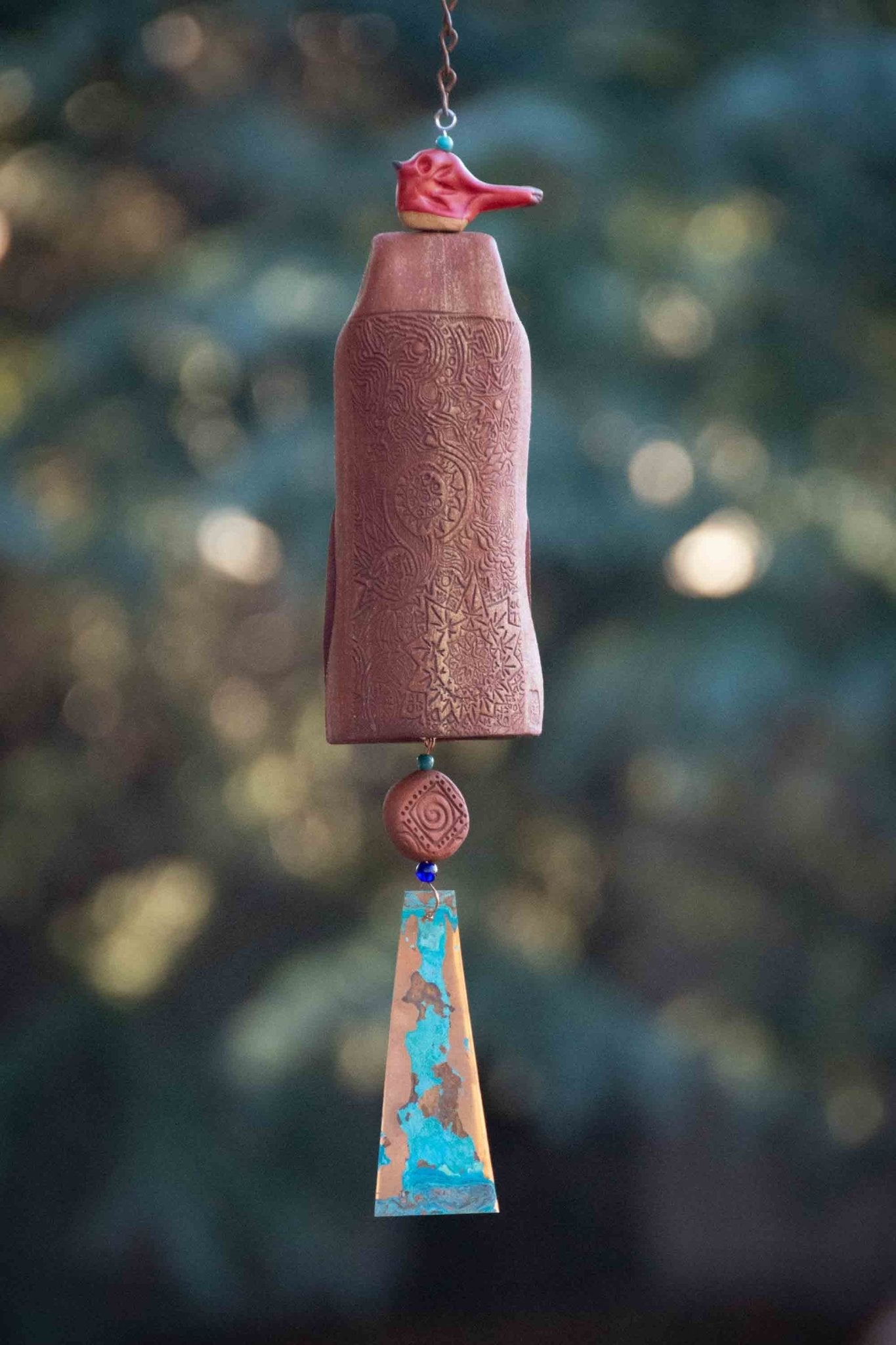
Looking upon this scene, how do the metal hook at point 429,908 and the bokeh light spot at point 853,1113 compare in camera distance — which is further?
the bokeh light spot at point 853,1113

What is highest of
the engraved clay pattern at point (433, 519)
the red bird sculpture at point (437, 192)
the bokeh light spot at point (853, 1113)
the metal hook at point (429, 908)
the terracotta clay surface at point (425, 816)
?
the red bird sculpture at point (437, 192)

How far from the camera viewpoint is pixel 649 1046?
12.5 feet

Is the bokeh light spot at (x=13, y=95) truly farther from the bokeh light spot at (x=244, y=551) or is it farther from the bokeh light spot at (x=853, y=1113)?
→ the bokeh light spot at (x=853, y=1113)

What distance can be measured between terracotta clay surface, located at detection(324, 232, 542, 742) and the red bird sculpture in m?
0.02

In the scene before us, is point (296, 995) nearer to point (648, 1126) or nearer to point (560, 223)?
point (648, 1126)

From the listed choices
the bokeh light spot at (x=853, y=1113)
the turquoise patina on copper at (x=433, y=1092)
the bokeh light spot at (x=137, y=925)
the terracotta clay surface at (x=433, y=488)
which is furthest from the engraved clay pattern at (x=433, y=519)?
the bokeh light spot at (x=853, y=1113)

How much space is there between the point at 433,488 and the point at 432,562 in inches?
3.0

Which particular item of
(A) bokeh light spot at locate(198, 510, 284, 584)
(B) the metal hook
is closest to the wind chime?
(B) the metal hook

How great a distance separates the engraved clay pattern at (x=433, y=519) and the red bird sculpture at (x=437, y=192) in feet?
0.38

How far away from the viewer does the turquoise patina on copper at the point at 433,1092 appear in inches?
77.1

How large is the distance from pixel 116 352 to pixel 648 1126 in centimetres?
195

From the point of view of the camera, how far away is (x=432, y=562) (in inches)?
76.3

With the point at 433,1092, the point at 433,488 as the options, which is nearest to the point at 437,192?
the point at 433,488

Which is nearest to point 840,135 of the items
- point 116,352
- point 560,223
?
point 560,223
